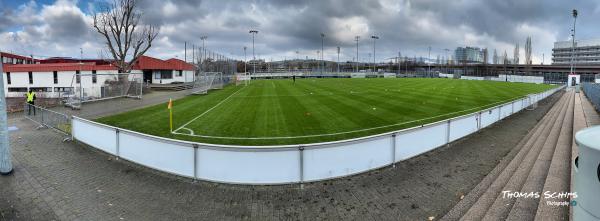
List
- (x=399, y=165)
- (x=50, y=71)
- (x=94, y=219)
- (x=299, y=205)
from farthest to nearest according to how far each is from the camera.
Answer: (x=50, y=71)
(x=399, y=165)
(x=299, y=205)
(x=94, y=219)

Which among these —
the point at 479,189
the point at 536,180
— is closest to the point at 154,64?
the point at 479,189

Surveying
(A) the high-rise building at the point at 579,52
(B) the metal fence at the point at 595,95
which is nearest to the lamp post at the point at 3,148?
(B) the metal fence at the point at 595,95

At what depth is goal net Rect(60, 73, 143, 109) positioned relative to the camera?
25.2 m

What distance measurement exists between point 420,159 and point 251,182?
508 cm

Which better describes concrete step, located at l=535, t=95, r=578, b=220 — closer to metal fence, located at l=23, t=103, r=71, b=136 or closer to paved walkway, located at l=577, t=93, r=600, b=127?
paved walkway, located at l=577, t=93, r=600, b=127

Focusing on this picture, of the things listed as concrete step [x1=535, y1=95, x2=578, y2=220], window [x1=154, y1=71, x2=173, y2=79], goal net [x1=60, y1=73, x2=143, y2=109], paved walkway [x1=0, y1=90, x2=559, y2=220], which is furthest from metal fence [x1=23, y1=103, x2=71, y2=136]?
window [x1=154, y1=71, x2=173, y2=79]

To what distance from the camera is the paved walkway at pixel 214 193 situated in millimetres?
6465

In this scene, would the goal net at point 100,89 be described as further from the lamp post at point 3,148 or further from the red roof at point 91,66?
the lamp post at point 3,148

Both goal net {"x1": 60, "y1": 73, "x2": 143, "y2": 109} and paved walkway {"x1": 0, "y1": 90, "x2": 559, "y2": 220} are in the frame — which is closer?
paved walkway {"x1": 0, "y1": 90, "x2": 559, "y2": 220}

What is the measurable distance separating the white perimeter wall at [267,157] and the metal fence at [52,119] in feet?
16.6

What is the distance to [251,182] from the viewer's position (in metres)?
7.73

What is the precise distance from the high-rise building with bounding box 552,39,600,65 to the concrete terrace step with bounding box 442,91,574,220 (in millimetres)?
173305

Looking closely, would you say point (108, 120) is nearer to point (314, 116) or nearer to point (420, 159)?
point (314, 116)

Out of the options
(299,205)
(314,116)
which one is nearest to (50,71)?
(314,116)
